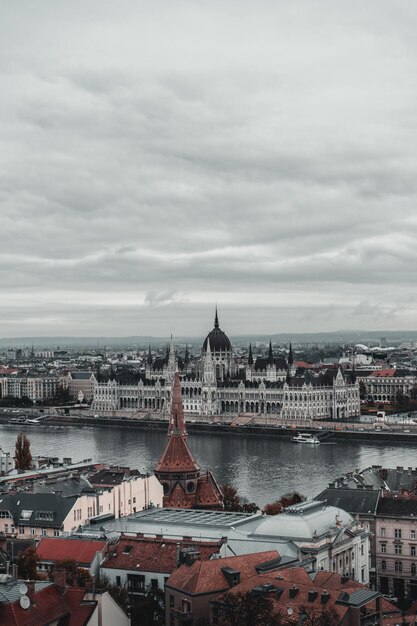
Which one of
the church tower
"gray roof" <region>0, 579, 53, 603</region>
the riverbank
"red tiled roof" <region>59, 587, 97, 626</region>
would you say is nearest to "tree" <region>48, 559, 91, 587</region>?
"red tiled roof" <region>59, 587, 97, 626</region>

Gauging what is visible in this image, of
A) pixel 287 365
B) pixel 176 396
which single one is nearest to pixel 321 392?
pixel 287 365

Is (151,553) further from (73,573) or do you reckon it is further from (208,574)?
(208,574)

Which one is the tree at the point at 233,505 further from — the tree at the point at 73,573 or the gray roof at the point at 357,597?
the gray roof at the point at 357,597

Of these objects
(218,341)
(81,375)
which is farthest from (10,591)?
(81,375)

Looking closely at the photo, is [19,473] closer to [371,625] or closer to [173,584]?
[173,584]

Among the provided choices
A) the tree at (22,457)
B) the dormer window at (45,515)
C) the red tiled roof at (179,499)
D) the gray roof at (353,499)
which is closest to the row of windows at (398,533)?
the gray roof at (353,499)
